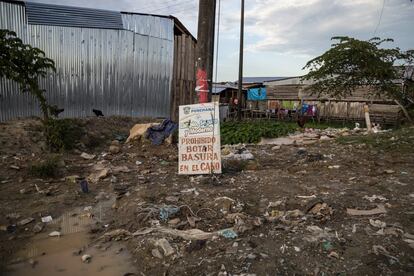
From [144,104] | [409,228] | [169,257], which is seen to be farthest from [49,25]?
[409,228]

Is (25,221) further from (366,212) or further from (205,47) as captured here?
(366,212)

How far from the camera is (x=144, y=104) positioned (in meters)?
12.2

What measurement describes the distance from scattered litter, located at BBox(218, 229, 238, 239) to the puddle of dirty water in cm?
92

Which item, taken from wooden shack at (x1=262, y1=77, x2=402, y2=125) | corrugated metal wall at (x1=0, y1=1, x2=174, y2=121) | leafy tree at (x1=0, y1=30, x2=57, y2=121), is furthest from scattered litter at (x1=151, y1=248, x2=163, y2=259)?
wooden shack at (x1=262, y1=77, x2=402, y2=125)

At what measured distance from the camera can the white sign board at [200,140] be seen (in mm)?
5570

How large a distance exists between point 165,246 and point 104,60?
28.9 ft

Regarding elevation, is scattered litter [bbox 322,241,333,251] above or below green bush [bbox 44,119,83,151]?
below

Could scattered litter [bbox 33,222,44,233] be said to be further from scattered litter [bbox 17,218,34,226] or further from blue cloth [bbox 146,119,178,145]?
blue cloth [bbox 146,119,178,145]

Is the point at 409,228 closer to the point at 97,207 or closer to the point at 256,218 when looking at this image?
the point at 256,218

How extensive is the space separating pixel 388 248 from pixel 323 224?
673 mm

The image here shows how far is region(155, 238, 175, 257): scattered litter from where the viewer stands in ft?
11.1

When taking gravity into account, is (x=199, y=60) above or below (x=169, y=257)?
above

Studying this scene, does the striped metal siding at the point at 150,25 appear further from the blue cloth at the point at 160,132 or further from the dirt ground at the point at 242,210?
the dirt ground at the point at 242,210

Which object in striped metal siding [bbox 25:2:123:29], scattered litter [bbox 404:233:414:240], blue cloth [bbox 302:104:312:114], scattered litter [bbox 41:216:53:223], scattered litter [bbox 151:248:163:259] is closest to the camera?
scattered litter [bbox 151:248:163:259]
